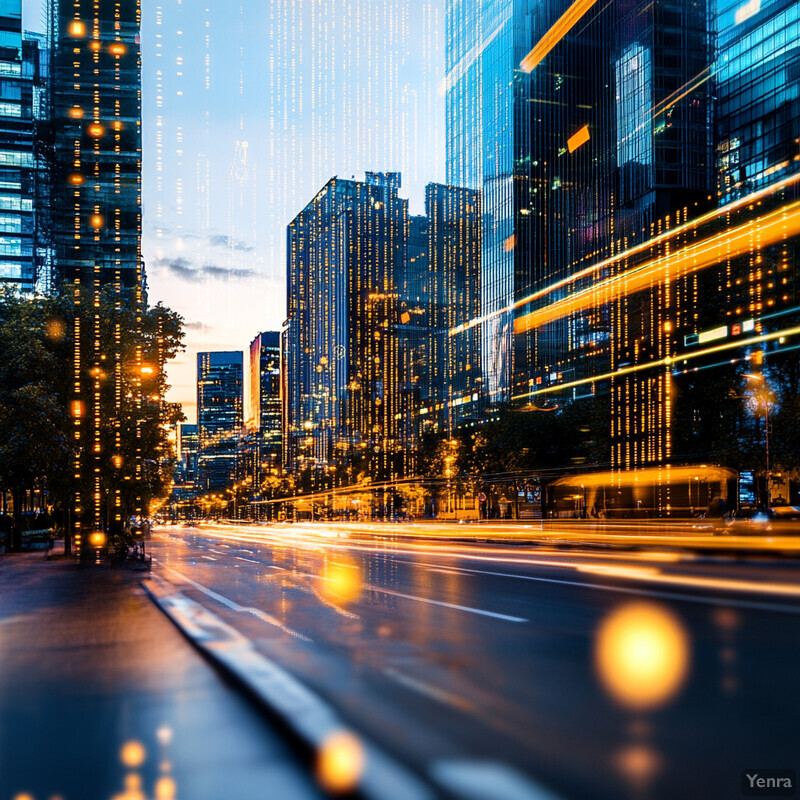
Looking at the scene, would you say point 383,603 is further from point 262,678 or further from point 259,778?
point 259,778

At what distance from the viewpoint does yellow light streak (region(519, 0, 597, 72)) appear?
137 m

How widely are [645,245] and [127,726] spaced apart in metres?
65.2

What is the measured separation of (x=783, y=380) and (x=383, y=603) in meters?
34.0

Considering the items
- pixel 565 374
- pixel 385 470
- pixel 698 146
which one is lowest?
pixel 385 470

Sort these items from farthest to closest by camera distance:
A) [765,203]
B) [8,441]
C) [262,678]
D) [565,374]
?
[565,374]
[765,203]
[8,441]
[262,678]

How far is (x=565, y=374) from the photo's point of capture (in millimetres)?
108875

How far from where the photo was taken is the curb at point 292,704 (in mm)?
4781

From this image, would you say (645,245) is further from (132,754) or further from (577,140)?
(577,140)

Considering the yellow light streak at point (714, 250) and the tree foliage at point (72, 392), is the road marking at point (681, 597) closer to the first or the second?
the tree foliage at point (72, 392)

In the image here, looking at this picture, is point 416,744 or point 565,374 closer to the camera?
point 416,744

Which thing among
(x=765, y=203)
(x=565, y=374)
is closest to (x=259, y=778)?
(x=765, y=203)

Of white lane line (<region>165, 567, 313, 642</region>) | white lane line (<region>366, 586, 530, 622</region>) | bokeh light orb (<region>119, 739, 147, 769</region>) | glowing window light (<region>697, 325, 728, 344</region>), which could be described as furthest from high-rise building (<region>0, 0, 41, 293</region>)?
bokeh light orb (<region>119, 739, 147, 769</region>)

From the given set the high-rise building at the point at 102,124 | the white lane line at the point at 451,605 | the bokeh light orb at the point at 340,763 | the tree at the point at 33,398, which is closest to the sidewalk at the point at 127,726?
the bokeh light orb at the point at 340,763

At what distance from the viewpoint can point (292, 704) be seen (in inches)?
258
